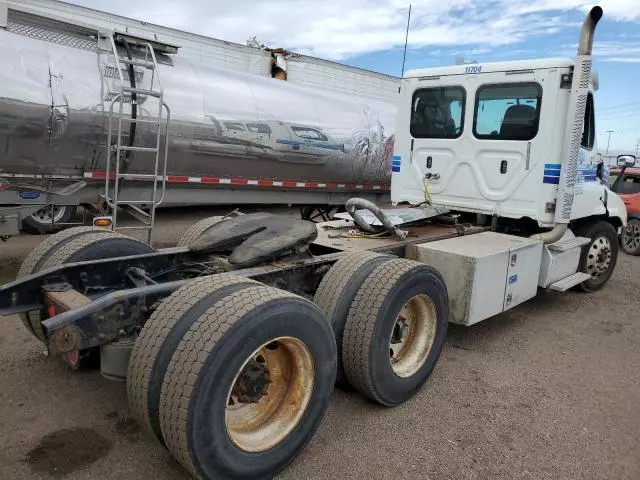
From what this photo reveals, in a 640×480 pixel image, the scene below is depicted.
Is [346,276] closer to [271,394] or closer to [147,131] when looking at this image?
[271,394]

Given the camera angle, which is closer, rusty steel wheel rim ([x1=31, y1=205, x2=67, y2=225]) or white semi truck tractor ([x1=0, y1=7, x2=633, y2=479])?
white semi truck tractor ([x1=0, y1=7, x2=633, y2=479])

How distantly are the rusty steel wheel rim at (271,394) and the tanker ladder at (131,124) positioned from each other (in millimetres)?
3826

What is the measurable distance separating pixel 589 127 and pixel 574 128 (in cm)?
79

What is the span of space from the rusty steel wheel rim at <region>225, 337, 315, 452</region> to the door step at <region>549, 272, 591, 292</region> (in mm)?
3536

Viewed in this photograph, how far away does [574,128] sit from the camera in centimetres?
483

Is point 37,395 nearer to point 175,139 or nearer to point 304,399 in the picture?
point 304,399

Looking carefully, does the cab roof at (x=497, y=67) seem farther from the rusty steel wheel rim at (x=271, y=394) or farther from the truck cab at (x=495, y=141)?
the rusty steel wheel rim at (x=271, y=394)

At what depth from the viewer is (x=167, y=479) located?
2594mm

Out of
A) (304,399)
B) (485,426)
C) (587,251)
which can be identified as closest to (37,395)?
(304,399)

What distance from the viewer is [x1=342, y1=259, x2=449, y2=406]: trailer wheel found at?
10.5 feet

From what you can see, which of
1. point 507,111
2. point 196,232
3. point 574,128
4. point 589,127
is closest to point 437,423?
point 196,232

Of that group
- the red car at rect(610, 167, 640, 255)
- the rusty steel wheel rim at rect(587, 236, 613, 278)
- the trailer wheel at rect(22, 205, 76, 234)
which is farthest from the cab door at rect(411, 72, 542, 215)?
the red car at rect(610, 167, 640, 255)

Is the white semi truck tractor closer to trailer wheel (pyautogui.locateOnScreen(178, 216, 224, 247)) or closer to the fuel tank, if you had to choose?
trailer wheel (pyautogui.locateOnScreen(178, 216, 224, 247))

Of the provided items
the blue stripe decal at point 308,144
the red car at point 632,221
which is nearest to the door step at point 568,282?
the red car at point 632,221
